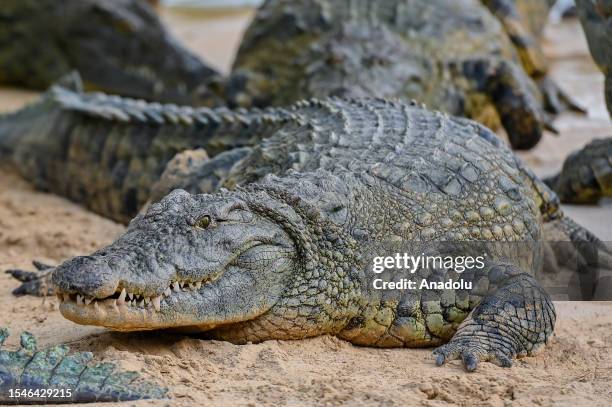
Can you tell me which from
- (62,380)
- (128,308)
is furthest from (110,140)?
(62,380)

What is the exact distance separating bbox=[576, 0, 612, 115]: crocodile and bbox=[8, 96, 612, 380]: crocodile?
1975 millimetres

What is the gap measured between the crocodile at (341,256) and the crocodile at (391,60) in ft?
9.43

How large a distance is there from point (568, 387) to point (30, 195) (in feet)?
15.5

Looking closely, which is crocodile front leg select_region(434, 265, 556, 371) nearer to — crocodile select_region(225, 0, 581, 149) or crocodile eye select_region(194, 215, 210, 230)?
crocodile eye select_region(194, 215, 210, 230)

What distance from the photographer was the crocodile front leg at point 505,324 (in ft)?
12.3

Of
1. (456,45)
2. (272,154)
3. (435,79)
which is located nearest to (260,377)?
(272,154)

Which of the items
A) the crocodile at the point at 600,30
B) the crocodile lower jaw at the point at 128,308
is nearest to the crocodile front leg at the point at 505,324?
the crocodile lower jaw at the point at 128,308

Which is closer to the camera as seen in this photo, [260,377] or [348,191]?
[260,377]

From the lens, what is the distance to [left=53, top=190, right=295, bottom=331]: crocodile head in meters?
3.39

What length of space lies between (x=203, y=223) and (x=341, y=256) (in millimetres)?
597

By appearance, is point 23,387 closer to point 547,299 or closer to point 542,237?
point 547,299

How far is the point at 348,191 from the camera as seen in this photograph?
4105mm

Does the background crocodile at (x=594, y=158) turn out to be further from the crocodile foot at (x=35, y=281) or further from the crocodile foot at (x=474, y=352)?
the crocodile foot at (x=35, y=281)

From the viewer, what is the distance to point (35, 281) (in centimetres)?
491
